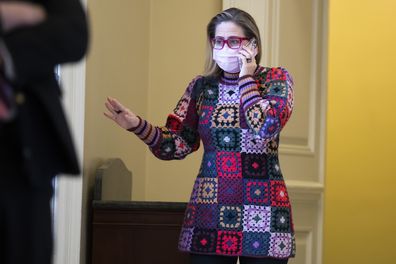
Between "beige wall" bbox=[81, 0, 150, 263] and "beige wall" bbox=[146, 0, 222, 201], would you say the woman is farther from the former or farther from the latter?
"beige wall" bbox=[146, 0, 222, 201]

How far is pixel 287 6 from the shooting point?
12.0 feet

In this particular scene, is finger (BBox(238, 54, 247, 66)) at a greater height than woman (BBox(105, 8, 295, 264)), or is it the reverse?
finger (BBox(238, 54, 247, 66))

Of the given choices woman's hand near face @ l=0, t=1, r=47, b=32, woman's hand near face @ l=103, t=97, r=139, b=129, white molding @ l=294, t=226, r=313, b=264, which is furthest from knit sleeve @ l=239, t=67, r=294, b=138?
white molding @ l=294, t=226, r=313, b=264

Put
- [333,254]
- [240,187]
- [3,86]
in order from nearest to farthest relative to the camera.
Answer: [3,86]
[240,187]
[333,254]

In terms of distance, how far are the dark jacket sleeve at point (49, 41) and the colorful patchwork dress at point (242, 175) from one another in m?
0.96

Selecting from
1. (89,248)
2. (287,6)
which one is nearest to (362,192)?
(287,6)

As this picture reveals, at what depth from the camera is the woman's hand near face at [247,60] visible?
225cm

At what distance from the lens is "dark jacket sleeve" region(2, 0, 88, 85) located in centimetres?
118

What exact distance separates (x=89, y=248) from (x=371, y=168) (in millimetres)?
2323

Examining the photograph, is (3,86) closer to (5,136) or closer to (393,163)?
(5,136)

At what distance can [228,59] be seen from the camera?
2289mm

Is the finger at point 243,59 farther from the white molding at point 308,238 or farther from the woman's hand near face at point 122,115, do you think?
the white molding at point 308,238

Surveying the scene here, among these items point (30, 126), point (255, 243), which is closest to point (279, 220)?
point (255, 243)

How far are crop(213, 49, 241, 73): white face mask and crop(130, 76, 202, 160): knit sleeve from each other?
10 centimetres
